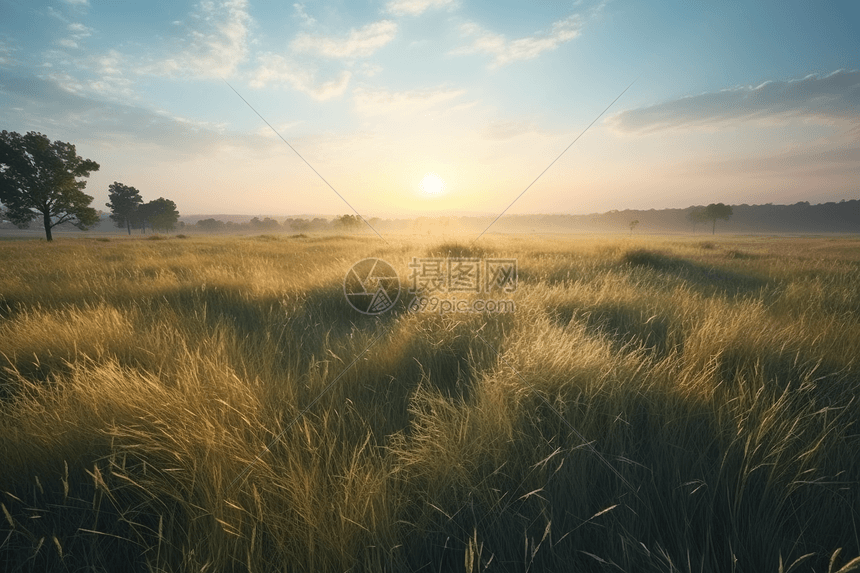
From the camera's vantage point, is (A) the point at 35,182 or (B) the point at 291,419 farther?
(A) the point at 35,182

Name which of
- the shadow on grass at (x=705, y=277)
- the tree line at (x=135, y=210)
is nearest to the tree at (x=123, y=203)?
the tree line at (x=135, y=210)

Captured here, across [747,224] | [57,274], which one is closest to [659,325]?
[57,274]

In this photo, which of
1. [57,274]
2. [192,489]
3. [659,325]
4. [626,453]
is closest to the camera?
[192,489]

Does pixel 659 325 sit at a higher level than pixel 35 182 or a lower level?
lower

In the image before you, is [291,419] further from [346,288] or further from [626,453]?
[346,288]

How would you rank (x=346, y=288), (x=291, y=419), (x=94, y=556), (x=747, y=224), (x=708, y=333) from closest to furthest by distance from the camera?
(x=94, y=556) < (x=291, y=419) < (x=708, y=333) < (x=346, y=288) < (x=747, y=224)

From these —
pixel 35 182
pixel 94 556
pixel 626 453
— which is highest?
pixel 35 182

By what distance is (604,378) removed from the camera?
1916mm

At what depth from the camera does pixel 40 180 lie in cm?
3125

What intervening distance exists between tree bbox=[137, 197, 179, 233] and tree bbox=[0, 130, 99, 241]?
61.1 m

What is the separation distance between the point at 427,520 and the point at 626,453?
0.92m

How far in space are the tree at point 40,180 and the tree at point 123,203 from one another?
178 ft

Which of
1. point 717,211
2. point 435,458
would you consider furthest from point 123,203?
point 717,211

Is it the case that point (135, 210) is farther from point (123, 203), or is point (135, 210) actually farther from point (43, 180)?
point (43, 180)
